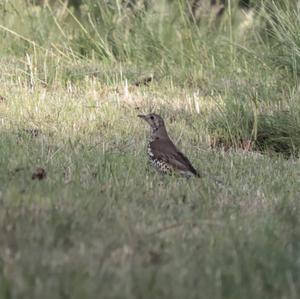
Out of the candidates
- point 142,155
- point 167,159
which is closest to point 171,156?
point 167,159

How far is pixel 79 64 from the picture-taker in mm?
10539

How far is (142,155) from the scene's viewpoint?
22.2 ft

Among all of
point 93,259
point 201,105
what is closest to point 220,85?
point 201,105

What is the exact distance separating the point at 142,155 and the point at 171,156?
0.74 m

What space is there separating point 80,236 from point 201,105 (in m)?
5.07

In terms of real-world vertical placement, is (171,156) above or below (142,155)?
above

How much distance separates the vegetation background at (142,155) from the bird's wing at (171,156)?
5.6 inches

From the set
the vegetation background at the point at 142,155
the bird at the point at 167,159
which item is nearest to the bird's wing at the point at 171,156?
the bird at the point at 167,159

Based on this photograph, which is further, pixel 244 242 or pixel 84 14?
pixel 84 14

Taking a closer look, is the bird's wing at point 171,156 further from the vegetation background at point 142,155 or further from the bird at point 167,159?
the vegetation background at point 142,155

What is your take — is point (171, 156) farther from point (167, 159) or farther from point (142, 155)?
point (142, 155)

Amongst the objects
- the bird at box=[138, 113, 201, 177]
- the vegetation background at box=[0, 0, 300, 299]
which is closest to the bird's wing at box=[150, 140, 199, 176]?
the bird at box=[138, 113, 201, 177]

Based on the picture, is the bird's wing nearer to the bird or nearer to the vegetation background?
the bird

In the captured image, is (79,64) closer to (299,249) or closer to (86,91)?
(86,91)
